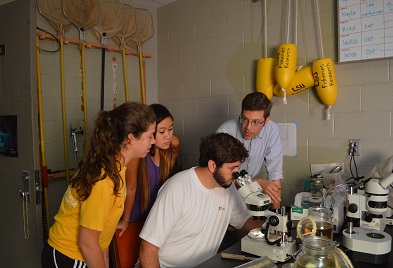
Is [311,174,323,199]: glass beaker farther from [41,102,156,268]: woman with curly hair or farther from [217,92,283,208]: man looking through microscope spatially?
[41,102,156,268]: woman with curly hair

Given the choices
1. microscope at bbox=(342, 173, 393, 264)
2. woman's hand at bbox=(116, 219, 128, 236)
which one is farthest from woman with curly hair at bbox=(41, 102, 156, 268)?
microscope at bbox=(342, 173, 393, 264)

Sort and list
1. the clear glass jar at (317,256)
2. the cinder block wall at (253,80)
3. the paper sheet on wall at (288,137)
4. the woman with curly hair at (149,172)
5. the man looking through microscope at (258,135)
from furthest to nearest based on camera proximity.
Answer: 1. the paper sheet on wall at (288,137)
2. the cinder block wall at (253,80)
3. the man looking through microscope at (258,135)
4. the woman with curly hair at (149,172)
5. the clear glass jar at (317,256)

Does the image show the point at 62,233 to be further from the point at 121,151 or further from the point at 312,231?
the point at 312,231

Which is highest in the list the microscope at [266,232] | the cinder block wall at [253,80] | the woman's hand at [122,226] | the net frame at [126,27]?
the net frame at [126,27]

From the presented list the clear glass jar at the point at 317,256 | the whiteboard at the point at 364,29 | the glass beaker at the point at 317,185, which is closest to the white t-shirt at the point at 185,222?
the clear glass jar at the point at 317,256

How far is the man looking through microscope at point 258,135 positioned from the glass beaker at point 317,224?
587 millimetres

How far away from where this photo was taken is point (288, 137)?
2820mm

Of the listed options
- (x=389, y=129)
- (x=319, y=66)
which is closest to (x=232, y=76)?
(x=319, y=66)

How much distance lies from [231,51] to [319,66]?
94cm

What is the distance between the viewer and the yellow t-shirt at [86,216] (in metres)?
1.42

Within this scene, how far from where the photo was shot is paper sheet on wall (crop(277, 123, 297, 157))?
110 inches

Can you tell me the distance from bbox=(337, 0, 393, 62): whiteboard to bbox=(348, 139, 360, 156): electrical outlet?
0.58m

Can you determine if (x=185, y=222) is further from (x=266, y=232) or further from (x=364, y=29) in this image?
(x=364, y=29)

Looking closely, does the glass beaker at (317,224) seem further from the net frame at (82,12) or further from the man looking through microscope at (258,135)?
the net frame at (82,12)
